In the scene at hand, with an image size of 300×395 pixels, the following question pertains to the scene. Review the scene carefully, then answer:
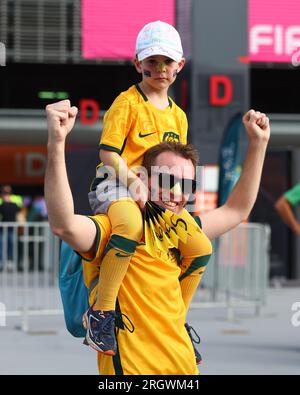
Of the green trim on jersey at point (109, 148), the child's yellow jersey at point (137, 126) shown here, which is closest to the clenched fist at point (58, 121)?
the child's yellow jersey at point (137, 126)

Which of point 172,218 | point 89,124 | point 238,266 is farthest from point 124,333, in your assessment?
point 89,124

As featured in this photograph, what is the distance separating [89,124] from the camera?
62.3 feet

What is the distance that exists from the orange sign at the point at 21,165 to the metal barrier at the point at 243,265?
11.9m

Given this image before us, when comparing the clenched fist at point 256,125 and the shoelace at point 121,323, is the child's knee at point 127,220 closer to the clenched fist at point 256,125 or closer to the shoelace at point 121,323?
the shoelace at point 121,323

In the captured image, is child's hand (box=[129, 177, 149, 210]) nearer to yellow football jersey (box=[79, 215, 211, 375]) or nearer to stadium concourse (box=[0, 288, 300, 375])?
yellow football jersey (box=[79, 215, 211, 375])

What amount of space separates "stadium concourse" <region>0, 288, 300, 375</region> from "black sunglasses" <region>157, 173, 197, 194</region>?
4.84m

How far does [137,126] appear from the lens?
3203mm

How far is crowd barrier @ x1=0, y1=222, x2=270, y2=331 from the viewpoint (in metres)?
11.6

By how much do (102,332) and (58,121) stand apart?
2.14 ft

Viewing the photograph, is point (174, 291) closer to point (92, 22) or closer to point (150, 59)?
point (150, 59)

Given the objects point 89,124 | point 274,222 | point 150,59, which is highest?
point 150,59

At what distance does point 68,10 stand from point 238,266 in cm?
851

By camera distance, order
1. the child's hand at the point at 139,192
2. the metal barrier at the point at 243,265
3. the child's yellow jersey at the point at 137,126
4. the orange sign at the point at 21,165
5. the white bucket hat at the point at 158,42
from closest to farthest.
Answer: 1. the child's hand at the point at 139,192
2. the white bucket hat at the point at 158,42
3. the child's yellow jersey at the point at 137,126
4. the metal barrier at the point at 243,265
5. the orange sign at the point at 21,165

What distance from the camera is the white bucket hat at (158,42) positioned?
2.80 metres
